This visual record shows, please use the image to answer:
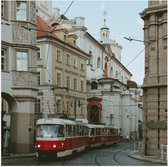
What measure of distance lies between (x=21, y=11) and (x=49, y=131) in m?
10.3

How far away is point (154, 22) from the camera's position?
30.6 m

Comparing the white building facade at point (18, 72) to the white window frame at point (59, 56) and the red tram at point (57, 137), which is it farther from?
the white window frame at point (59, 56)

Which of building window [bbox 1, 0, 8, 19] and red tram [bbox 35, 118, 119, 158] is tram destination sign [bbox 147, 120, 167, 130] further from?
building window [bbox 1, 0, 8, 19]

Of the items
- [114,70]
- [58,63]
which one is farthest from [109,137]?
[114,70]

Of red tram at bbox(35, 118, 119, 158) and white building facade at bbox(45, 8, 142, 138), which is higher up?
white building facade at bbox(45, 8, 142, 138)

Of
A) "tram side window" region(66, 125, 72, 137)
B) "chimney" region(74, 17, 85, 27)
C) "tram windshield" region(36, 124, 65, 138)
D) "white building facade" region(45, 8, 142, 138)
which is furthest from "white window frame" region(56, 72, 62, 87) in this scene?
"tram windshield" region(36, 124, 65, 138)

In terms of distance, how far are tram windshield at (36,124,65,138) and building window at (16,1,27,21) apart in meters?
9.38

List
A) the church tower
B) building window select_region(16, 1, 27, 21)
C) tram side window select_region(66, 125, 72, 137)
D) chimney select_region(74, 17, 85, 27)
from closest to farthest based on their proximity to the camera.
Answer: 1. tram side window select_region(66, 125, 72, 137)
2. building window select_region(16, 1, 27, 21)
3. chimney select_region(74, 17, 85, 27)
4. the church tower

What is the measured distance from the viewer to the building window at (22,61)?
31719 millimetres

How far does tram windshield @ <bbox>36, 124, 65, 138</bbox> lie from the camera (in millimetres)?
25750

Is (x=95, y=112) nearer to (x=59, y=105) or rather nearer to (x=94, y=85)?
(x=94, y=85)

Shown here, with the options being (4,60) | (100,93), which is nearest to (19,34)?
(4,60)

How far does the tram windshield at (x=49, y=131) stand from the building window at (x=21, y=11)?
938cm

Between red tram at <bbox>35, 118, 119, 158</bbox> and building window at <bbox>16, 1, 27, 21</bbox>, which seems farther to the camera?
building window at <bbox>16, 1, 27, 21</bbox>
